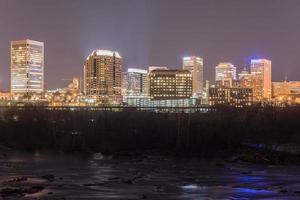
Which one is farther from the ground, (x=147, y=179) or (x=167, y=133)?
(x=167, y=133)

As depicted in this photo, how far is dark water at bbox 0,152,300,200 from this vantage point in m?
38.2

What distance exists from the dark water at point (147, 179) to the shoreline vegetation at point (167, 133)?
434 inches

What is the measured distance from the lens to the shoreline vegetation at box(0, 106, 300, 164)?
78.7m

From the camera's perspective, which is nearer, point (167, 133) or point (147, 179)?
point (147, 179)

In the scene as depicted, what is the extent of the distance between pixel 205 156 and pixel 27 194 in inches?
1485

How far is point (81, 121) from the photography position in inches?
4269

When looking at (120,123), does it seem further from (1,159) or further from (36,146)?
(1,159)

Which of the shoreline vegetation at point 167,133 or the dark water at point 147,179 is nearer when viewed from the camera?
the dark water at point 147,179

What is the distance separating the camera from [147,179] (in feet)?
152

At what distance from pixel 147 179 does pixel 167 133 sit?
4720cm

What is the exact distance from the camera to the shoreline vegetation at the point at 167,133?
3098 inches

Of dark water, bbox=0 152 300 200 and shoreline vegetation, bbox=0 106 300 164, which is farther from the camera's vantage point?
shoreline vegetation, bbox=0 106 300 164

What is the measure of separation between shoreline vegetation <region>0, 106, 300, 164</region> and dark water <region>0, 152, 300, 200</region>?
11.0 meters

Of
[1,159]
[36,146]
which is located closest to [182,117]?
[36,146]
